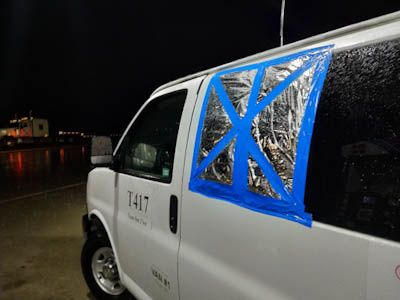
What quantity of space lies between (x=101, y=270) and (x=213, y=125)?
224 cm

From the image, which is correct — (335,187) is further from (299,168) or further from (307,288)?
(307,288)

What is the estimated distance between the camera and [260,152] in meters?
1.17

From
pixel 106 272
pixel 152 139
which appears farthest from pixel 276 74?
pixel 106 272

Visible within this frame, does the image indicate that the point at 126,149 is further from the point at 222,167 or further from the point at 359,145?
the point at 359,145

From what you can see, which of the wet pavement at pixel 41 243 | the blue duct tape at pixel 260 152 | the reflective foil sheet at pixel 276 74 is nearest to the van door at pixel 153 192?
the blue duct tape at pixel 260 152

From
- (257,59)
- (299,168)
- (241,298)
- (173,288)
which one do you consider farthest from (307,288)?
(257,59)

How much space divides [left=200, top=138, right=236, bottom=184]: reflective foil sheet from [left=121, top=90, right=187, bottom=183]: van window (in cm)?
63

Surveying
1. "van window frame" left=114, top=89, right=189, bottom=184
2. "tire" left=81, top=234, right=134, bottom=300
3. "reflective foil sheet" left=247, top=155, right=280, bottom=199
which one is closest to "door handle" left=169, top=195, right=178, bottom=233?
"van window frame" left=114, top=89, right=189, bottom=184

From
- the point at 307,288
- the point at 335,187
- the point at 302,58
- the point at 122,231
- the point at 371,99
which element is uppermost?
the point at 302,58

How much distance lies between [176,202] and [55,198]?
21.2 ft

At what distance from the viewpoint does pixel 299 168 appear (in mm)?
1017

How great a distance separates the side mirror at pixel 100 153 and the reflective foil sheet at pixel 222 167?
120 cm

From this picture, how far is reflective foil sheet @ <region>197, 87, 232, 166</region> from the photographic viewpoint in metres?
1.38

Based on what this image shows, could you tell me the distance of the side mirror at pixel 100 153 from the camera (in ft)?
7.23
